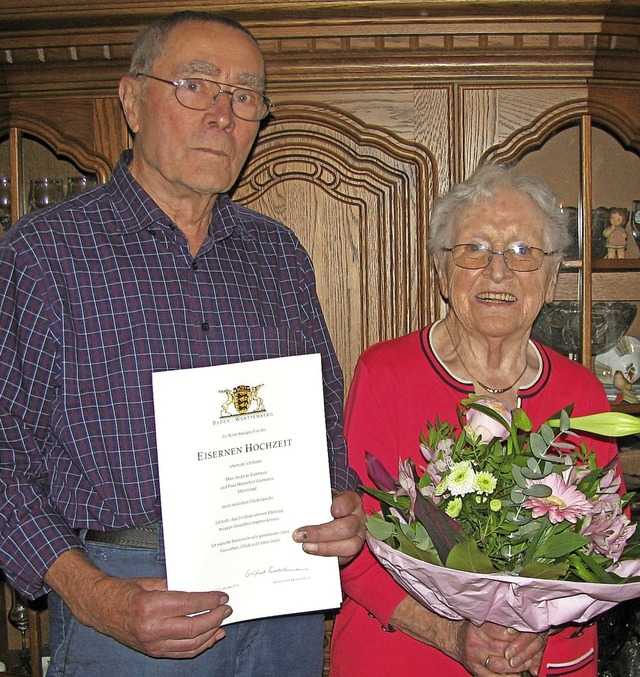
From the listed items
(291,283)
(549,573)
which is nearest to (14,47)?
(291,283)

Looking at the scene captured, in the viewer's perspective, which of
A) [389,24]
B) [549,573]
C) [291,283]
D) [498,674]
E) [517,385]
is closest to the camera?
[549,573]

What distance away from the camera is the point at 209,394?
128 cm

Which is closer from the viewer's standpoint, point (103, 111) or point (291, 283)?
point (291, 283)

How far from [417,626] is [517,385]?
57cm

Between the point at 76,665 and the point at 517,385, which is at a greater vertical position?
the point at 517,385

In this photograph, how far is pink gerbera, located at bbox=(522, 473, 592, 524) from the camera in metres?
Result: 1.22

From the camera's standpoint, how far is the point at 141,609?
4.08 feet

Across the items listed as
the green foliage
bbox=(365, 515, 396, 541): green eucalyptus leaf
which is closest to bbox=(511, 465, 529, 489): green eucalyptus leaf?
the green foliage

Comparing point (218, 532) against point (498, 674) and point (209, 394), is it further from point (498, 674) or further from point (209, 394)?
point (498, 674)

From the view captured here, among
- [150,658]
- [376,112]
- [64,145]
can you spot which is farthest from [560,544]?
[64,145]

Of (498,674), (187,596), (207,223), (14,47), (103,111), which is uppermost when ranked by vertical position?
(14,47)

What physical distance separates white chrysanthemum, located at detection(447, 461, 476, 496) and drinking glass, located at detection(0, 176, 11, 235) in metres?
1.47

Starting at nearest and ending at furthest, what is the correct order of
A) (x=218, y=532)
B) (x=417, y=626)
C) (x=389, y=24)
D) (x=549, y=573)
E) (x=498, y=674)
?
(x=549, y=573)
(x=218, y=532)
(x=498, y=674)
(x=417, y=626)
(x=389, y=24)

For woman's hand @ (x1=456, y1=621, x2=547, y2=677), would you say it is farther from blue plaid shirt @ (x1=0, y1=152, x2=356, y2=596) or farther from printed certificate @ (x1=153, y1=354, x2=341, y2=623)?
blue plaid shirt @ (x1=0, y1=152, x2=356, y2=596)
